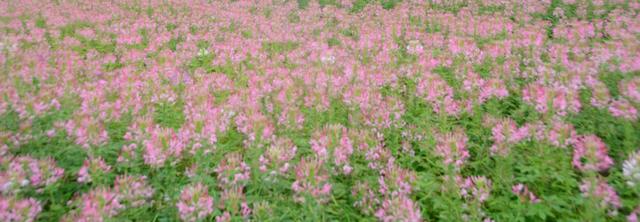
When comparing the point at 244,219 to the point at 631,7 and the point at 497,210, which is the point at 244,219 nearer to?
the point at 497,210

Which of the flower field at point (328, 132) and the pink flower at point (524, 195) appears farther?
the pink flower at point (524, 195)

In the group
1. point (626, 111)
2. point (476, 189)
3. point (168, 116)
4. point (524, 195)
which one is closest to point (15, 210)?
point (168, 116)

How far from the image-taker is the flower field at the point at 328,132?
292 cm

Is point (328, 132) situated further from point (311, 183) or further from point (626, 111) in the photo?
point (626, 111)

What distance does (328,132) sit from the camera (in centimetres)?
351

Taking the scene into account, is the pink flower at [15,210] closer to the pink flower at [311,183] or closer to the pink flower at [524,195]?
the pink flower at [311,183]

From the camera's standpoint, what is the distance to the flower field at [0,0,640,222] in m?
2.92

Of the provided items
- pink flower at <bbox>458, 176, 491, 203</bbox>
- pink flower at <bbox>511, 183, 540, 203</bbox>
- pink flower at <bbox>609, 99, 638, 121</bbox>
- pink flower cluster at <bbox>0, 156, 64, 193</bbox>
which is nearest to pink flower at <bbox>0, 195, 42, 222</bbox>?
pink flower cluster at <bbox>0, 156, 64, 193</bbox>

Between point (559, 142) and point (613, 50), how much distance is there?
8.60 feet

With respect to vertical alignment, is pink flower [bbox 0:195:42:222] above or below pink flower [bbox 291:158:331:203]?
above

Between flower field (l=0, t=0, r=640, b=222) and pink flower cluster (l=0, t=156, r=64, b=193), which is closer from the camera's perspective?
pink flower cluster (l=0, t=156, r=64, b=193)

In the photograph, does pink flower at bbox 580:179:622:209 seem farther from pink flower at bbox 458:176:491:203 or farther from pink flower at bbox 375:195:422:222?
pink flower at bbox 375:195:422:222

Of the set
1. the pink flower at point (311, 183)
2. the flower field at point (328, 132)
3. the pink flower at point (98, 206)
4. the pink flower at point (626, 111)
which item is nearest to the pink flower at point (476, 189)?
the flower field at point (328, 132)

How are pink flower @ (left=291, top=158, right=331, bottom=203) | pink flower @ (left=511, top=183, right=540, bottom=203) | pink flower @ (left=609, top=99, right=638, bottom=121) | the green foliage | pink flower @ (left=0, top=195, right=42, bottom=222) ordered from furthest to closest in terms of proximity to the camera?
the green foliage < pink flower @ (left=609, top=99, right=638, bottom=121) < pink flower @ (left=511, top=183, right=540, bottom=203) < pink flower @ (left=291, top=158, right=331, bottom=203) < pink flower @ (left=0, top=195, right=42, bottom=222)
